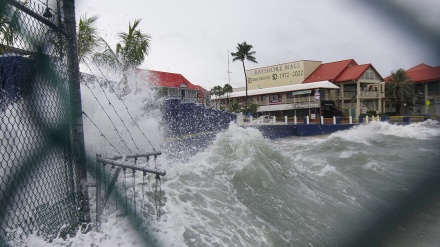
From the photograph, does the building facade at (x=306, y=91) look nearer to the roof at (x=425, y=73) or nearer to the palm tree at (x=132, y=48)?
the palm tree at (x=132, y=48)

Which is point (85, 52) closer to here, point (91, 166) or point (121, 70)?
point (121, 70)

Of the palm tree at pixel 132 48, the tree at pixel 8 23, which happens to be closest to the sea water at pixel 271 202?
the tree at pixel 8 23

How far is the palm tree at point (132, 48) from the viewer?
472 inches

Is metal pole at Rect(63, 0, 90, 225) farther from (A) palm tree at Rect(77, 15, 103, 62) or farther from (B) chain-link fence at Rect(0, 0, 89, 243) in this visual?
(A) palm tree at Rect(77, 15, 103, 62)

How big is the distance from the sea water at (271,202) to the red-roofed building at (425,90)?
68 millimetres

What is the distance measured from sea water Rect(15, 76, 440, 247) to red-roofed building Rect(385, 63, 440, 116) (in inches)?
2.7

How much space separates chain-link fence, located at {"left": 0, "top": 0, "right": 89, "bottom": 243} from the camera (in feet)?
8.32

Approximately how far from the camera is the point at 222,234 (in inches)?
134

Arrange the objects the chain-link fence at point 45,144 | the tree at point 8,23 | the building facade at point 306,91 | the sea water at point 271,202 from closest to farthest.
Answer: the sea water at point 271,202 → the tree at point 8,23 → the chain-link fence at point 45,144 → the building facade at point 306,91

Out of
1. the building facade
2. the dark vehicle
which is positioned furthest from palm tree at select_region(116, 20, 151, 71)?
the dark vehicle

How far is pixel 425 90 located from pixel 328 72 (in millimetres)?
31236

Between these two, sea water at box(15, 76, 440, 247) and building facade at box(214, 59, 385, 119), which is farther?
building facade at box(214, 59, 385, 119)

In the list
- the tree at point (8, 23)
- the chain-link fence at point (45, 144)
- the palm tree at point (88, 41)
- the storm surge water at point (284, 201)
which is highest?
the palm tree at point (88, 41)

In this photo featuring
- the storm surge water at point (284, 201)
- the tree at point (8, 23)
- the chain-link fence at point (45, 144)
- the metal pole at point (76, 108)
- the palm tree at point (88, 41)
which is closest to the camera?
the storm surge water at point (284, 201)
